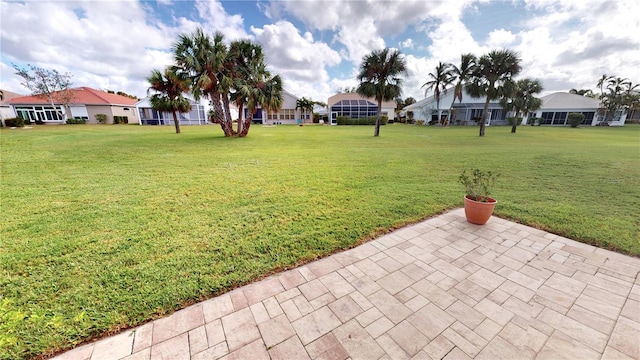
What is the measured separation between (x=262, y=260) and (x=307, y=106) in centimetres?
3743

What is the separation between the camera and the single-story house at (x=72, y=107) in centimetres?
2736

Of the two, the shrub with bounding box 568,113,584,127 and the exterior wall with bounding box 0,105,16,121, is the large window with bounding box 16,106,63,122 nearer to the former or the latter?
the exterior wall with bounding box 0,105,16,121

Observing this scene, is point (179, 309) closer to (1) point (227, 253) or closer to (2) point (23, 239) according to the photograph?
(1) point (227, 253)

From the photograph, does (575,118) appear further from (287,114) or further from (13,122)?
(13,122)

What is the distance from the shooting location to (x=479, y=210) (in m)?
3.55

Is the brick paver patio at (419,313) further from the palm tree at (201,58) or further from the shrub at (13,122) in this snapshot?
the shrub at (13,122)

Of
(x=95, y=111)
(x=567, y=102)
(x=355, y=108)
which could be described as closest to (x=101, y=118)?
(x=95, y=111)

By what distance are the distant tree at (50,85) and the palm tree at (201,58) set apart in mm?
25032

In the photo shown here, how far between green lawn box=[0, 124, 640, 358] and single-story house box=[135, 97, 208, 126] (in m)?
26.7

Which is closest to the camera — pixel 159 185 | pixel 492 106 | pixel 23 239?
pixel 23 239

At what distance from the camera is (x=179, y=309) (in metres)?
2.03

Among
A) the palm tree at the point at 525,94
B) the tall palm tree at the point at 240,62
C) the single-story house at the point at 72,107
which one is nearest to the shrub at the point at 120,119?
the single-story house at the point at 72,107

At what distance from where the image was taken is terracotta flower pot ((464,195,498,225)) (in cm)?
350

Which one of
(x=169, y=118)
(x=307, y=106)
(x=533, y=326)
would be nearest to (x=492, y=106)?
(x=307, y=106)
